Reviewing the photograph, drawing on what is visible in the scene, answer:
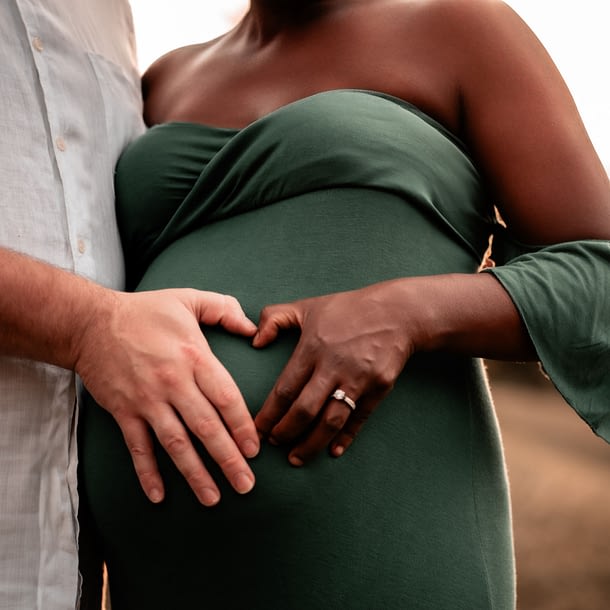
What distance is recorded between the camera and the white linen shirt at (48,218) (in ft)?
2.50

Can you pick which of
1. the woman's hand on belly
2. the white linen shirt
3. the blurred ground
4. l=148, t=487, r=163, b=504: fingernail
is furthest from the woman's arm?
the blurred ground

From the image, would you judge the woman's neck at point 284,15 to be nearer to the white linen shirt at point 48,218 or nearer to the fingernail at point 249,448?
the white linen shirt at point 48,218

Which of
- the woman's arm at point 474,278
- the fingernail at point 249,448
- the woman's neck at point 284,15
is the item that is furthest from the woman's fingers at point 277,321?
the woman's neck at point 284,15

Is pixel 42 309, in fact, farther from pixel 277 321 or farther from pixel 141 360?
pixel 277 321

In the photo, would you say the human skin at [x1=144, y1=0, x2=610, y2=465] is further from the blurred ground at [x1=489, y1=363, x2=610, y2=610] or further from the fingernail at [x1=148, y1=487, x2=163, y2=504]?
the blurred ground at [x1=489, y1=363, x2=610, y2=610]

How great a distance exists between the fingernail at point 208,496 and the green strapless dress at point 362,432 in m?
0.02

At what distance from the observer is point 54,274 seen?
758 millimetres

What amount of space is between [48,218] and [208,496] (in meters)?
0.39

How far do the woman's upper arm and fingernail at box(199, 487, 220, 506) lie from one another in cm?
51

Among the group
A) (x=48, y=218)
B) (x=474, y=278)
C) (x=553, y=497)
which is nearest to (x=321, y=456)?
(x=474, y=278)

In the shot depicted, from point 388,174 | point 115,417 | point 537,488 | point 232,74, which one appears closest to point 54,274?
point 115,417

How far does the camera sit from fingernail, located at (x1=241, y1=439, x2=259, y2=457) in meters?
0.72

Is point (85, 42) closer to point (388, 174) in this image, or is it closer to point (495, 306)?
point (388, 174)

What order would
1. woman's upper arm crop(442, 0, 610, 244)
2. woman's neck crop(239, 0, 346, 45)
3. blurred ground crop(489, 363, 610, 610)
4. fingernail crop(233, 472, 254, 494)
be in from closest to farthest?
fingernail crop(233, 472, 254, 494), woman's upper arm crop(442, 0, 610, 244), woman's neck crop(239, 0, 346, 45), blurred ground crop(489, 363, 610, 610)
